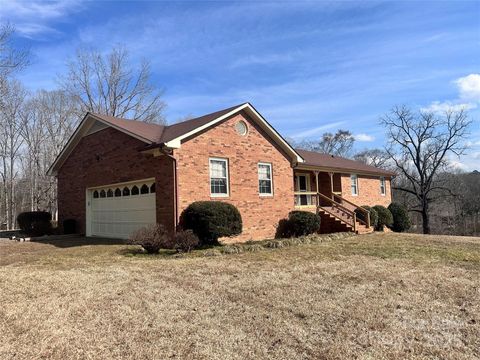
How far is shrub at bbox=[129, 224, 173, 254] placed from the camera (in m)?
12.5

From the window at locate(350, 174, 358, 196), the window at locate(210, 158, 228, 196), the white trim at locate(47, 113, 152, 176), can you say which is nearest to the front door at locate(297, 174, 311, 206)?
the window at locate(350, 174, 358, 196)

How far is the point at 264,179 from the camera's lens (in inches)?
731

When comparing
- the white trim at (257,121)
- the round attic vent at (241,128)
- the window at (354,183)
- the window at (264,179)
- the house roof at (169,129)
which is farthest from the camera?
the window at (354,183)

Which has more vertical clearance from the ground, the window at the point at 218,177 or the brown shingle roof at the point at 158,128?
the brown shingle roof at the point at 158,128

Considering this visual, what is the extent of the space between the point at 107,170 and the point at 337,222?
12.0 meters

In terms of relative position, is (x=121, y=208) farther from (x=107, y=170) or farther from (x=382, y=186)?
(x=382, y=186)

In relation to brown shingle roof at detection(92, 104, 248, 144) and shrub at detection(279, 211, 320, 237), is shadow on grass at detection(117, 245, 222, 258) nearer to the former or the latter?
brown shingle roof at detection(92, 104, 248, 144)

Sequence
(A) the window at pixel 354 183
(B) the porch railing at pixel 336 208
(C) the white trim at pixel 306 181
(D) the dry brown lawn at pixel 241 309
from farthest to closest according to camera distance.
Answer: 1. (A) the window at pixel 354 183
2. (C) the white trim at pixel 306 181
3. (B) the porch railing at pixel 336 208
4. (D) the dry brown lawn at pixel 241 309

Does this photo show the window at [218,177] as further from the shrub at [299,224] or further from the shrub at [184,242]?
the shrub at [299,224]

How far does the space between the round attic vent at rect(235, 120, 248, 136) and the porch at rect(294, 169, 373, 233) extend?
522 centimetres

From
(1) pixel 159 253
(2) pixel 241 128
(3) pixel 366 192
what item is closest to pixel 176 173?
(1) pixel 159 253

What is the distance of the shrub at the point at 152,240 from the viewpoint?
40.9 feet

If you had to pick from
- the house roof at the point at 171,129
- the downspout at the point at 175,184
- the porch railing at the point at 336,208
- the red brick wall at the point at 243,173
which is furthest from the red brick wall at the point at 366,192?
the downspout at the point at 175,184

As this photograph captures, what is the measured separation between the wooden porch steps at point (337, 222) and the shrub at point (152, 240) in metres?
11.0
